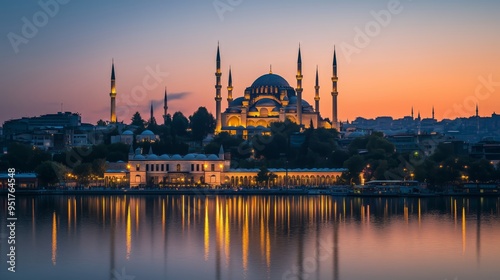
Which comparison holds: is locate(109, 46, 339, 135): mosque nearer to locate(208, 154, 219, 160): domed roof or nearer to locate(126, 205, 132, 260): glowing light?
locate(208, 154, 219, 160): domed roof

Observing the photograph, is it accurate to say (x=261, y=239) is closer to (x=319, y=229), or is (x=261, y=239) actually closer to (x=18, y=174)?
(x=319, y=229)

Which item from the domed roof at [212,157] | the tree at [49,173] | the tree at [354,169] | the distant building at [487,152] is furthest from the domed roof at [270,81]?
the tree at [49,173]

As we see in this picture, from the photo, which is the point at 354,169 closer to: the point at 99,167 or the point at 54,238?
the point at 99,167

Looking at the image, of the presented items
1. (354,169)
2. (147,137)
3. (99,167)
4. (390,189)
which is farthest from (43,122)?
(390,189)

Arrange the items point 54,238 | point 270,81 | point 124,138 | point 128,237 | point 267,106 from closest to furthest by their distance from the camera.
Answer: point 54,238
point 128,237
point 124,138
point 267,106
point 270,81

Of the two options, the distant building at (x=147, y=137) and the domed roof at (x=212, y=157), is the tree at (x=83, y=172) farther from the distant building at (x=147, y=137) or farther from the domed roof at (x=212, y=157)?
the distant building at (x=147, y=137)

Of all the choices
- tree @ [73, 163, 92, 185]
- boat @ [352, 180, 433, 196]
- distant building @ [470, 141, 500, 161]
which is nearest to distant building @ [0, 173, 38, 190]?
tree @ [73, 163, 92, 185]

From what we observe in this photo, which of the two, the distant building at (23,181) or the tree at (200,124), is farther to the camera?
the tree at (200,124)
